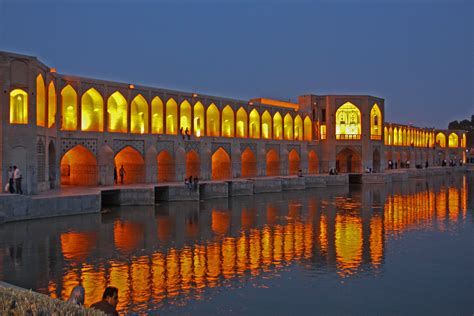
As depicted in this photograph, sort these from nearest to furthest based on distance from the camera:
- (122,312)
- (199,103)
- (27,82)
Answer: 1. (122,312)
2. (27,82)
3. (199,103)

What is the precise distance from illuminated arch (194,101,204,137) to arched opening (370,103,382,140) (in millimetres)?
14587

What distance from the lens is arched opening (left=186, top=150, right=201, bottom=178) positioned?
2497 centimetres

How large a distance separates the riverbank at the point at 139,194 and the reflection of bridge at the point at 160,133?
1.30 meters

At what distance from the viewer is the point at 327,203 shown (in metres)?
19.0

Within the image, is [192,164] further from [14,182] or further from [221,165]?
[14,182]

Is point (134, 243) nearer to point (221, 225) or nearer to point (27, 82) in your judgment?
point (221, 225)

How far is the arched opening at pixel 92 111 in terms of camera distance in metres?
20.2

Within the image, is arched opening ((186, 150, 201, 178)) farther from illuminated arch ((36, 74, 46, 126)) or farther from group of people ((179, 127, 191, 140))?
illuminated arch ((36, 74, 46, 126))

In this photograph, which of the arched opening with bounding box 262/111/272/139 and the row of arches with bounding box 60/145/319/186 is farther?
the arched opening with bounding box 262/111/272/139

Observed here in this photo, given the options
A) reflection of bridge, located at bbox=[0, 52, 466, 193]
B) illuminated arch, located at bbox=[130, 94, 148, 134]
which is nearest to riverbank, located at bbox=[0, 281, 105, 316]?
reflection of bridge, located at bbox=[0, 52, 466, 193]

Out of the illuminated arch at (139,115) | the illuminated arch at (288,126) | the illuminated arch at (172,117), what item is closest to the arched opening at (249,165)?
the illuminated arch at (288,126)

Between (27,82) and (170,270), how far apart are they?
916 centimetres

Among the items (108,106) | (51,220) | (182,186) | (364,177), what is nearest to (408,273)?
(51,220)

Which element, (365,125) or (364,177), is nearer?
(364,177)
